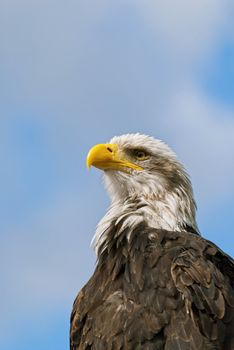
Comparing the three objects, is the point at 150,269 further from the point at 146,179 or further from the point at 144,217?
the point at 146,179

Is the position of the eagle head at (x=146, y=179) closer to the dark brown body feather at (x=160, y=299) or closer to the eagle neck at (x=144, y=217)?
the eagle neck at (x=144, y=217)

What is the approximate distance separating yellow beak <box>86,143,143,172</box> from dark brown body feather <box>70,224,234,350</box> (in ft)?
3.59

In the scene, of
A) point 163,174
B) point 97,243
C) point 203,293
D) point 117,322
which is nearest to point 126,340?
point 117,322

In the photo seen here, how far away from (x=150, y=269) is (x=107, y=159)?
5.59ft

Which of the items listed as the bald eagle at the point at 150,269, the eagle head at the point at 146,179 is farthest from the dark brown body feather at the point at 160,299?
the eagle head at the point at 146,179

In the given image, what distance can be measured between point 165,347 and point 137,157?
271cm

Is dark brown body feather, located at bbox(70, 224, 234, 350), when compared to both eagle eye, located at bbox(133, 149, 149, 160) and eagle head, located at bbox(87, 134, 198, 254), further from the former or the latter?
eagle eye, located at bbox(133, 149, 149, 160)

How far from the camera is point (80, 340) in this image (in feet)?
32.7

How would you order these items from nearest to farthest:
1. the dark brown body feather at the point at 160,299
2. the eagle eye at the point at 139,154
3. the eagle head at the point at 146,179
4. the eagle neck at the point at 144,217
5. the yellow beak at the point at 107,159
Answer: the dark brown body feather at the point at 160,299 < the eagle neck at the point at 144,217 < the eagle head at the point at 146,179 < the yellow beak at the point at 107,159 < the eagle eye at the point at 139,154

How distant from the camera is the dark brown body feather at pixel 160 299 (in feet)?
30.4

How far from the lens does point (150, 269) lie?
9.83 meters

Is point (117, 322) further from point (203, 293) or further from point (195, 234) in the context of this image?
point (195, 234)

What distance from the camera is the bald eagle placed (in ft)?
30.5

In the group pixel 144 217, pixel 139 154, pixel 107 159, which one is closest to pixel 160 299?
pixel 144 217
